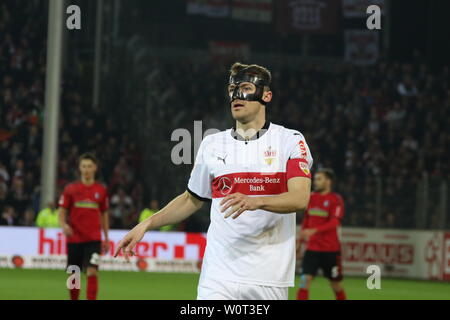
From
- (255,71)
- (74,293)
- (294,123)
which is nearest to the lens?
(255,71)

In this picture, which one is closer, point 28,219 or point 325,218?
point 325,218

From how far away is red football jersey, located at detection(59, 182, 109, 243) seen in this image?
13398mm

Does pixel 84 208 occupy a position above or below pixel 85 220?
above

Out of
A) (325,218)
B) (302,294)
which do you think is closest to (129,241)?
(302,294)

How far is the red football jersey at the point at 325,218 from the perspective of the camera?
13.8 metres

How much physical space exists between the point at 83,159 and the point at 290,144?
7.62 meters

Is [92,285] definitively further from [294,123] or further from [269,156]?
[294,123]

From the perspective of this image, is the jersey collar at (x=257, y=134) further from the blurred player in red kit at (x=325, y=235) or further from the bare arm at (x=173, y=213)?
the blurred player in red kit at (x=325, y=235)

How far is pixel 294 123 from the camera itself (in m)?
29.1

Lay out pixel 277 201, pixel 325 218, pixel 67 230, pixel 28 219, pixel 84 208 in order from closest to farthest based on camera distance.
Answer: pixel 277 201, pixel 67 230, pixel 84 208, pixel 325 218, pixel 28 219

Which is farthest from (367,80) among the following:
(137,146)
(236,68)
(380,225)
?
(236,68)

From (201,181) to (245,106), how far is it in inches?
21.6

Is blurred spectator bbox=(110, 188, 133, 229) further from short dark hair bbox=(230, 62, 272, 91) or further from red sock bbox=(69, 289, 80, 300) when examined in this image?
short dark hair bbox=(230, 62, 272, 91)
